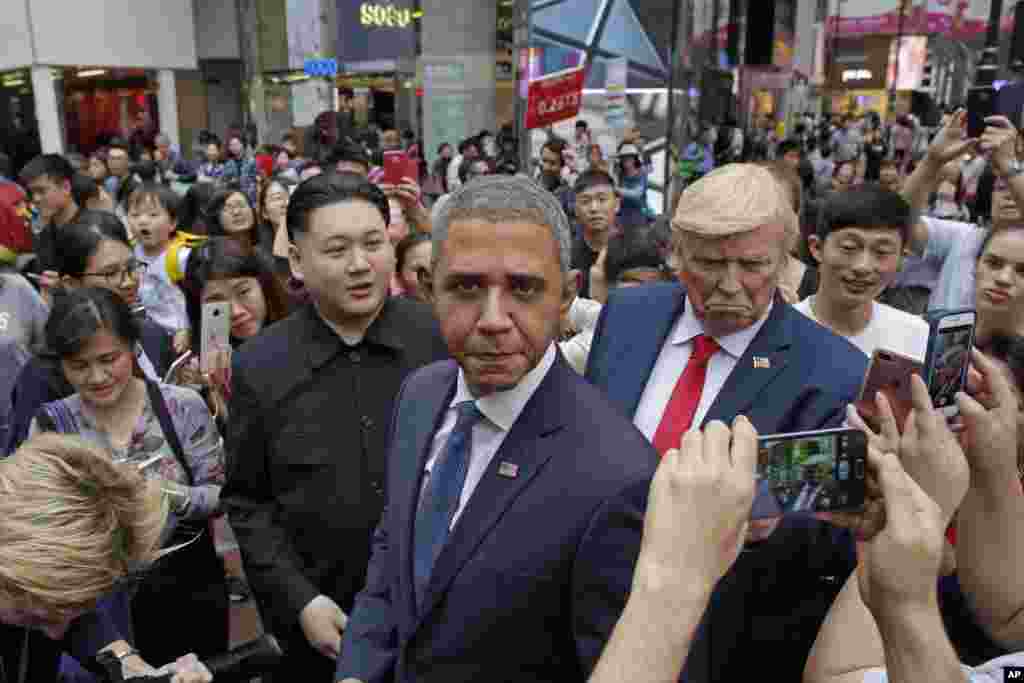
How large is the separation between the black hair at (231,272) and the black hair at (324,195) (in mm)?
968

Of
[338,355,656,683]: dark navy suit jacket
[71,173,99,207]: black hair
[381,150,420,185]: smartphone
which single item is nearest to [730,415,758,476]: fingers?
[338,355,656,683]: dark navy suit jacket

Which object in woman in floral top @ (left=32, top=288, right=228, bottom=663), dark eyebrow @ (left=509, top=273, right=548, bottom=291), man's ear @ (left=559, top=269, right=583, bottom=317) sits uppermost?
dark eyebrow @ (left=509, top=273, right=548, bottom=291)

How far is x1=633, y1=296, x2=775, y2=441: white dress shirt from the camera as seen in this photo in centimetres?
216

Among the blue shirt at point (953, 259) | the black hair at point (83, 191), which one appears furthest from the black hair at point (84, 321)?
the black hair at point (83, 191)

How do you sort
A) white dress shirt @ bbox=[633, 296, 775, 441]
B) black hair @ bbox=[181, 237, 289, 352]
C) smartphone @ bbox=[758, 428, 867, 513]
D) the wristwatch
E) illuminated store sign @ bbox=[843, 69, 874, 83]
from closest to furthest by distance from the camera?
A: smartphone @ bbox=[758, 428, 867, 513] < white dress shirt @ bbox=[633, 296, 775, 441] < black hair @ bbox=[181, 237, 289, 352] < the wristwatch < illuminated store sign @ bbox=[843, 69, 874, 83]

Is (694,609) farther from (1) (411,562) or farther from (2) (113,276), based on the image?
(2) (113,276)

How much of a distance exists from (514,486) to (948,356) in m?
0.81

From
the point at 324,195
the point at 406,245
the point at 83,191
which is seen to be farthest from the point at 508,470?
the point at 83,191

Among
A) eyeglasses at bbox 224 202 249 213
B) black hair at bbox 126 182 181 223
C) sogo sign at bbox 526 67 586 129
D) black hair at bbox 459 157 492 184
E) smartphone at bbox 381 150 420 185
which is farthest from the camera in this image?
black hair at bbox 459 157 492 184

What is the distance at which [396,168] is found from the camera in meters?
4.44

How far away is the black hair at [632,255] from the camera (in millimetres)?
3787

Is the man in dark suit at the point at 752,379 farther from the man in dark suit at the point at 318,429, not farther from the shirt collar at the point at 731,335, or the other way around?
the man in dark suit at the point at 318,429

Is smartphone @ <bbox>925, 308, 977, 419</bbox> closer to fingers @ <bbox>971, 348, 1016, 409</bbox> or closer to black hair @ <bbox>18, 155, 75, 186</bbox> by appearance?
fingers @ <bbox>971, 348, 1016, 409</bbox>

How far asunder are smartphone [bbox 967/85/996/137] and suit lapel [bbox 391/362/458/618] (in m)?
4.07
